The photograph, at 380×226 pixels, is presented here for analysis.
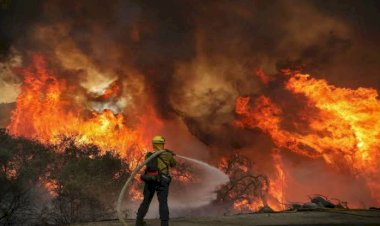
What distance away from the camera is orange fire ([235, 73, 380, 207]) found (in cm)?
2111

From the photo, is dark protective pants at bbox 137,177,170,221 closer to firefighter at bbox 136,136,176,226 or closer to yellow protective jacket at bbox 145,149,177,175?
firefighter at bbox 136,136,176,226

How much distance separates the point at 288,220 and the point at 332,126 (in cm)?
1467

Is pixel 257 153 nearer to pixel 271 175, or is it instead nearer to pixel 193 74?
pixel 271 175

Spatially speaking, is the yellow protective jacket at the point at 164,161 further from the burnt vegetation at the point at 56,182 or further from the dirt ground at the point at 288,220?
the burnt vegetation at the point at 56,182

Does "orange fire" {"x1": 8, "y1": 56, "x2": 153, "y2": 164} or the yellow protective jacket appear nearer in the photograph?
the yellow protective jacket

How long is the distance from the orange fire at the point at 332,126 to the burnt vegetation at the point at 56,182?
38.6 feet

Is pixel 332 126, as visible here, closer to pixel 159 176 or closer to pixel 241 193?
pixel 241 193

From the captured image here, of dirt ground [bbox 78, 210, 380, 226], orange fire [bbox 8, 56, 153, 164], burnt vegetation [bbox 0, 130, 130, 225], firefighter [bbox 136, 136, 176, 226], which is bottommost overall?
dirt ground [bbox 78, 210, 380, 226]

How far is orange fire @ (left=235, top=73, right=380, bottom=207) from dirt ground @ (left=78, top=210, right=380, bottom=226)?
11007 mm

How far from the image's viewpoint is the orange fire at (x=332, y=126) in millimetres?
21109

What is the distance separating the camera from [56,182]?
2128 centimetres

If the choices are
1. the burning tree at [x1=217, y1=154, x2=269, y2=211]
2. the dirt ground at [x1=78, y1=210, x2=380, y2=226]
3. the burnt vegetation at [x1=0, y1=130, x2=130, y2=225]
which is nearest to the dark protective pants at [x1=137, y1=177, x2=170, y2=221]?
the dirt ground at [x1=78, y1=210, x2=380, y2=226]

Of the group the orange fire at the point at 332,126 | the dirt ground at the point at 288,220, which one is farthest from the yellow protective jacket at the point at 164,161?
the orange fire at the point at 332,126

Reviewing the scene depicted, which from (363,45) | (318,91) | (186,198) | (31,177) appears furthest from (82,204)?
(363,45)
